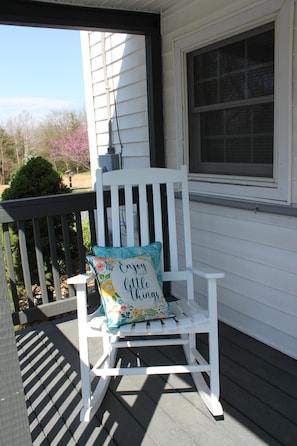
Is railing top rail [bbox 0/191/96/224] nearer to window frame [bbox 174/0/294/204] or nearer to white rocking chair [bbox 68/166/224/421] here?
white rocking chair [bbox 68/166/224/421]

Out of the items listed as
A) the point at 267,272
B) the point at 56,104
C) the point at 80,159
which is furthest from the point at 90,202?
the point at 56,104

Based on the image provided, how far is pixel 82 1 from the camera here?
2.61 m

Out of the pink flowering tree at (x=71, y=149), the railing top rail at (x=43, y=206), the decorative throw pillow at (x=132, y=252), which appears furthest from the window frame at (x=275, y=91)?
the pink flowering tree at (x=71, y=149)

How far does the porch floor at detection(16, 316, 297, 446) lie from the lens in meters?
1.72

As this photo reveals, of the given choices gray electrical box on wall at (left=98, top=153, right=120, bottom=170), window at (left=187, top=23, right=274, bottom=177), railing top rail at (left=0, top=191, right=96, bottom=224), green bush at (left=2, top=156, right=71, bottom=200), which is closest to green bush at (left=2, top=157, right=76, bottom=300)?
green bush at (left=2, top=156, right=71, bottom=200)

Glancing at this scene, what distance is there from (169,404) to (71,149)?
32.8ft

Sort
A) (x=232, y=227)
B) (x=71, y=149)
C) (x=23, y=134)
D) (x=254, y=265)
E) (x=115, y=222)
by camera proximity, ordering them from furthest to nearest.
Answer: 1. (x=23, y=134)
2. (x=71, y=149)
3. (x=232, y=227)
4. (x=254, y=265)
5. (x=115, y=222)

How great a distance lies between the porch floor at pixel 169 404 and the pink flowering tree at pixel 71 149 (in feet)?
30.5

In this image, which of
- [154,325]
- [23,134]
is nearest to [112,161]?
[154,325]

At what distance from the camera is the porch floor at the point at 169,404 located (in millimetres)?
1719

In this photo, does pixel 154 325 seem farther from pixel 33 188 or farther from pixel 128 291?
pixel 33 188

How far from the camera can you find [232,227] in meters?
2.61

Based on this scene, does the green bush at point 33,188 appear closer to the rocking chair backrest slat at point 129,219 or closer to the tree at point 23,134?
the rocking chair backrest slat at point 129,219

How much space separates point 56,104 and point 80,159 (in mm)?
2590
